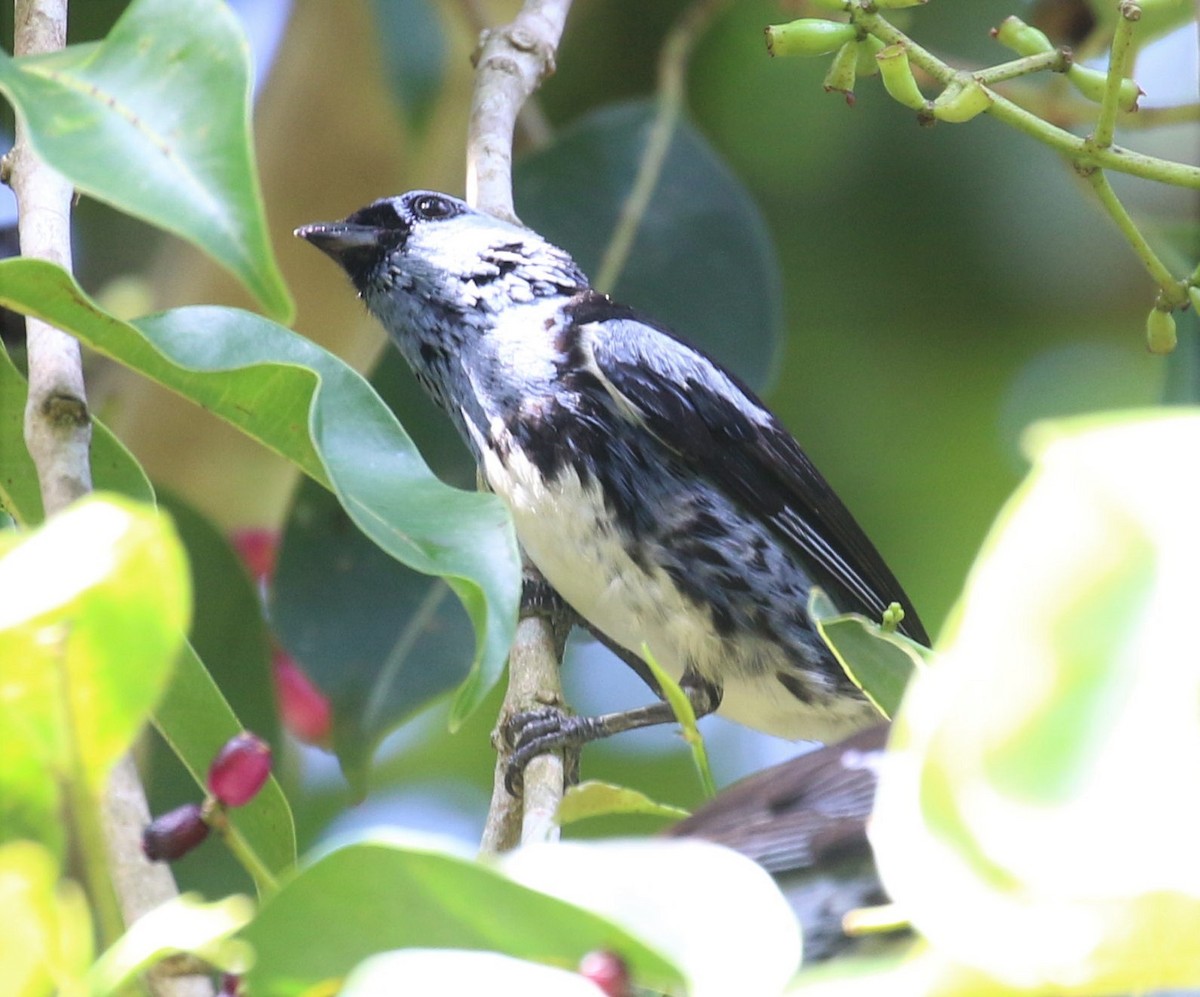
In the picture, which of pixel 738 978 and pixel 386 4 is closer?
pixel 738 978

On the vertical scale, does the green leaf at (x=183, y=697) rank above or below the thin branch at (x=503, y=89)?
below

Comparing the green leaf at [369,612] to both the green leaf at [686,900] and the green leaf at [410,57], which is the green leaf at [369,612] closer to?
the green leaf at [410,57]

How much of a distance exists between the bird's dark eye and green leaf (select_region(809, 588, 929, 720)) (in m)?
1.27

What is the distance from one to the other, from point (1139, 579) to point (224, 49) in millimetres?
797

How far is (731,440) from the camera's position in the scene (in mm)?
2582

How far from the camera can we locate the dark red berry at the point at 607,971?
925mm

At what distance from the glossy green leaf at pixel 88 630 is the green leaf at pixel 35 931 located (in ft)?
0.29

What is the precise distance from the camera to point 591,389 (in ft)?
8.05

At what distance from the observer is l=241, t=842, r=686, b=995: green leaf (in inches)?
35.4

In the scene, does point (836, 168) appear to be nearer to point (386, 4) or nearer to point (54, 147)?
point (386, 4)

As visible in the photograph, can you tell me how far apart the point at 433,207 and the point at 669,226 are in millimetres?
743

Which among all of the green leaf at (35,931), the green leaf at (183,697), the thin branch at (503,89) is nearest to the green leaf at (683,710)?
the green leaf at (183,697)

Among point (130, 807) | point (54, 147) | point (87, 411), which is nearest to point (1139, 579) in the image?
point (130, 807)

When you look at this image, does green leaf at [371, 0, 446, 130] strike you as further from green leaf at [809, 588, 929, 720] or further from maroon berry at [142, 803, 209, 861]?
maroon berry at [142, 803, 209, 861]
